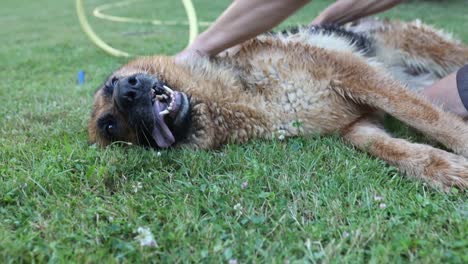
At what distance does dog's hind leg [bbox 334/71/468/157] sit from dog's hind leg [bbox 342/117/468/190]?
0.18 metres

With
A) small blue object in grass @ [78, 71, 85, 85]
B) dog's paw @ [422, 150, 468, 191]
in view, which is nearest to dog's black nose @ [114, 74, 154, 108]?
dog's paw @ [422, 150, 468, 191]

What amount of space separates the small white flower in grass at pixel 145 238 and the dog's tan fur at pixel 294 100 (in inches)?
51.2

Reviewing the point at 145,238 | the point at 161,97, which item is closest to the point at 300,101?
the point at 161,97

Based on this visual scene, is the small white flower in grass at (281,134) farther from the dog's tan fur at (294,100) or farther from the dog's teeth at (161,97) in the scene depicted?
the dog's teeth at (161,97)

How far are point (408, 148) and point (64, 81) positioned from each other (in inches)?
204

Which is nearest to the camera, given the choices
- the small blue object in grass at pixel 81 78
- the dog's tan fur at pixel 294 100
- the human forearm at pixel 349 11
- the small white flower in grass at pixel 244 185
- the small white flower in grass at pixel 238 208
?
the small white flower in grass at pixel 238 208

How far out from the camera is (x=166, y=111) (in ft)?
10.6

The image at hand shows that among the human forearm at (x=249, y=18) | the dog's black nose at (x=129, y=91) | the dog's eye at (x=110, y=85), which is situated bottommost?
the dog's eye at (x=110, y=85)

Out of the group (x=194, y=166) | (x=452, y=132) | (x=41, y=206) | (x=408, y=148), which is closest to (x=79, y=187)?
(x=41, y=206)

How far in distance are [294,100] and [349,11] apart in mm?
2058

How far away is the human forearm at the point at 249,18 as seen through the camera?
343 centimetres

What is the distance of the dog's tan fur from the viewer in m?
3.14

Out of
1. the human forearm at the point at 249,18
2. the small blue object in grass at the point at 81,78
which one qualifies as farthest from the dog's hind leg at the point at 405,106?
the small blue object in grass at the point at 81,78

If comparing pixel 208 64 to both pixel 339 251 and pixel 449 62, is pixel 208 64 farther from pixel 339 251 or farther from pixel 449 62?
pixel 449 62
